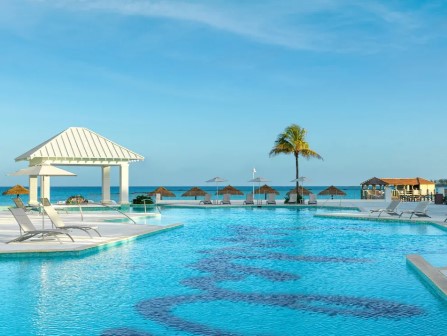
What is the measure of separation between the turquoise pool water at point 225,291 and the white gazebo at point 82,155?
1469 cm

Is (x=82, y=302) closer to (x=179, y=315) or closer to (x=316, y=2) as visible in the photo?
(x=179, y=315)

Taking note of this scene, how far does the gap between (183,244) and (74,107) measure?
2644 centimetres

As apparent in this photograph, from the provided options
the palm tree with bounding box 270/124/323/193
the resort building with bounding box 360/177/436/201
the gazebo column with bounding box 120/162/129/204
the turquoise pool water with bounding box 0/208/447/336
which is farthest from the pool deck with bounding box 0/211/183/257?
the resort building with bounding box 360/177/436/201

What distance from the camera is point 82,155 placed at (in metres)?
27.0

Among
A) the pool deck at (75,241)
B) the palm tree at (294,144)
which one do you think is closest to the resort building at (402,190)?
the palm tree at (294,144)

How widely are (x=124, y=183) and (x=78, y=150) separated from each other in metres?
3.11

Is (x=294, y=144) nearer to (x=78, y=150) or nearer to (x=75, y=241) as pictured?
(x=78, y=150)

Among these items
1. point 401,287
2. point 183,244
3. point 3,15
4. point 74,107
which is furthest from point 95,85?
point 401,287

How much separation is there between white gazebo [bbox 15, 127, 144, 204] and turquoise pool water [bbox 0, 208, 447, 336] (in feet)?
48.2

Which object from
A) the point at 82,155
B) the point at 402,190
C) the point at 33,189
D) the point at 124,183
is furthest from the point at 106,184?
the point at 402,190

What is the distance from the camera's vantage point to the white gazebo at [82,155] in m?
26.5

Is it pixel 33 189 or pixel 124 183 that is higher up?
pixel 124 183

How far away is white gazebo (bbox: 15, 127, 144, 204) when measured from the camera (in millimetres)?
26516

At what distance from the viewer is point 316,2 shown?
23391 mm
